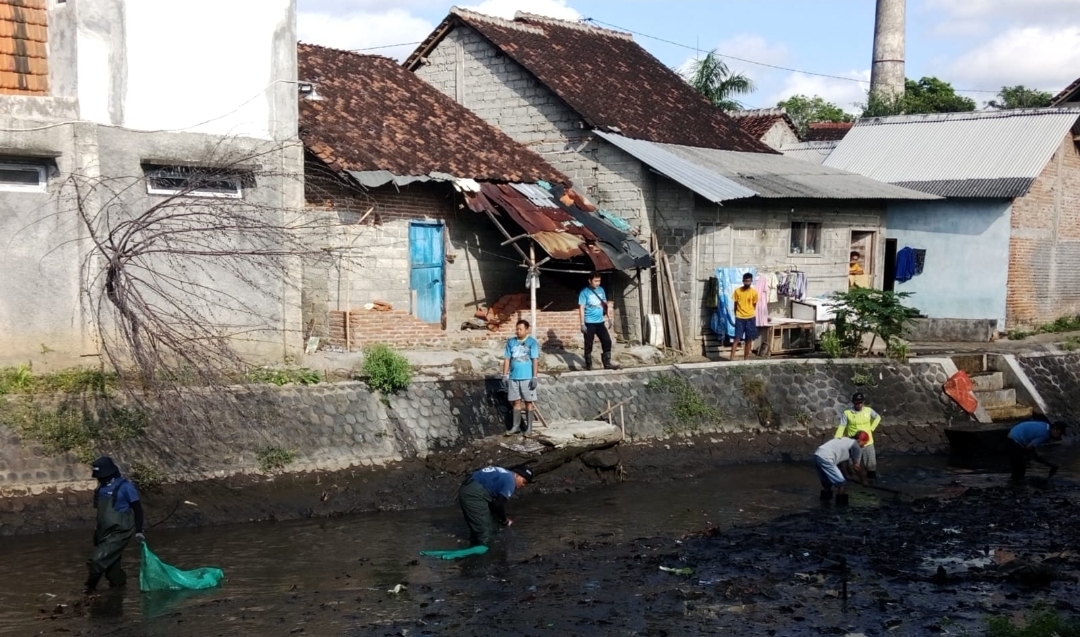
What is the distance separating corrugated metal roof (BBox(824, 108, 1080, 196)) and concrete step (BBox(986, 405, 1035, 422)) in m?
5.63

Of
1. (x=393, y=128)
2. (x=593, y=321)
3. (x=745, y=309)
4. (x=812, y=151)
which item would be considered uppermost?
(x=812, y=151)

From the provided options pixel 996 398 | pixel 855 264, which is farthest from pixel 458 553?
pixel 855 264

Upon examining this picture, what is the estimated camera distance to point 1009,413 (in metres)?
21.6

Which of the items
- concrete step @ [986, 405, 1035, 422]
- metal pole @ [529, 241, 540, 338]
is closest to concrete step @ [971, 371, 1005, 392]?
concrete step @ [986, 405, 1035, 422]

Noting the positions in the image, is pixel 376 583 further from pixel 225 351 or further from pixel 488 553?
pixel 225 351

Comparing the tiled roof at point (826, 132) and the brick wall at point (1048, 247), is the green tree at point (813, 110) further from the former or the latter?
the brick wall at point (1048, 247)

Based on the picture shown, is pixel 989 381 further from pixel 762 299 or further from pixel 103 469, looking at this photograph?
pixel 103 469

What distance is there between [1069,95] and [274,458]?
2871 cm

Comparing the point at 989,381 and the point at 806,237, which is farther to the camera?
the point at 806,237

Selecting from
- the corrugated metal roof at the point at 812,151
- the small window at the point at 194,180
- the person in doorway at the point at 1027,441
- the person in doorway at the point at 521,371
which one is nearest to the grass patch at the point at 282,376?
the small window at the point at 194,180

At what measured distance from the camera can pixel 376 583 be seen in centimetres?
1211

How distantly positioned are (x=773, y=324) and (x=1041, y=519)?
7637mm

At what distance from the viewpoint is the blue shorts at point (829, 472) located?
15938 millimetres

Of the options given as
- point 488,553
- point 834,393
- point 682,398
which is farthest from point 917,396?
point 488,553
